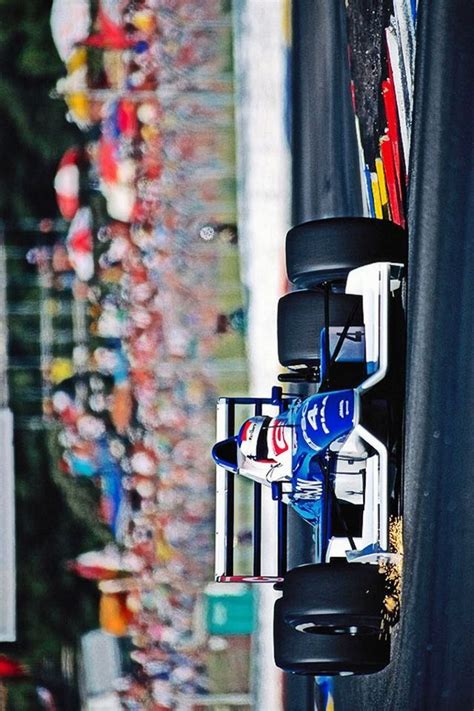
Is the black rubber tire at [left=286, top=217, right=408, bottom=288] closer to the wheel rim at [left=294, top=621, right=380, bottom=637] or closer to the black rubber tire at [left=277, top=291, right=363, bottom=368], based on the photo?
the black rubber tire at [left=277, top=291, right=363, bottom=368]

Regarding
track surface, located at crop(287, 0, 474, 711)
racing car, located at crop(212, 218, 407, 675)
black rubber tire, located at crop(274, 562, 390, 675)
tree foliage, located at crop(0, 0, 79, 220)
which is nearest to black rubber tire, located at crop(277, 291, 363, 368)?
racing car, located at crop(212, 218, 407, 675)

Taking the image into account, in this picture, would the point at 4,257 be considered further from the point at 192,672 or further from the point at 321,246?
the point at 321,246

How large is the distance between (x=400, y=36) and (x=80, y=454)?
78.3 inches

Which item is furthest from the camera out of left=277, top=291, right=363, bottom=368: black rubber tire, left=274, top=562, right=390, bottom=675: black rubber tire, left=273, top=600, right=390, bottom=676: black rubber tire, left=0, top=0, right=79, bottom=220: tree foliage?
left=0, top=0, right=79, bottom=220: tree foliage

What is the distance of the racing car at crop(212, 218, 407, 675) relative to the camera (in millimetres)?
1994

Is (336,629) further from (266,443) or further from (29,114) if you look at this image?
(29,114)

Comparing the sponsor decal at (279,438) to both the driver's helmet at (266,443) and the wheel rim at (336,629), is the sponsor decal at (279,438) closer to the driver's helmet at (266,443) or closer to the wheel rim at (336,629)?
the driver's helmet at (266,443)

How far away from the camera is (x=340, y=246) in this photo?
2.27 metres

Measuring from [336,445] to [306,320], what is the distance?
1.35ft

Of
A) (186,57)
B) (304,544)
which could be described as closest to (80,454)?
(304,544)

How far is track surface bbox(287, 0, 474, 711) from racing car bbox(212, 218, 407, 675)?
0.36 feet

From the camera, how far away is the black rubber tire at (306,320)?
234 cm

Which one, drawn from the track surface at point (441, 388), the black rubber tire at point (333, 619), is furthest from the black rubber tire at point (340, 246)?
the black rubber tire at point (333, 619)

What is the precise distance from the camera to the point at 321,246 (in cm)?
231
